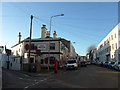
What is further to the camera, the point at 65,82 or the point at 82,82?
the point at 65,82

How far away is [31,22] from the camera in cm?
2783

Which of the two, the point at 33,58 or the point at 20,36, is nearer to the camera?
the point at 33,58

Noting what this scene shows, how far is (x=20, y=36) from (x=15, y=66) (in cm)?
1538

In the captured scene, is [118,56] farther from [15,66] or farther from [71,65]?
[15,66]

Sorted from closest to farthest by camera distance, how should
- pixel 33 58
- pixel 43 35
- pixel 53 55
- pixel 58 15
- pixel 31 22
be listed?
1. pixel 31 22
2. pixel 58 15
3. pixel 33 58
4. pixel 53 55
5. pixel 43 35

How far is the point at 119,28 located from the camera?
54.9 meters

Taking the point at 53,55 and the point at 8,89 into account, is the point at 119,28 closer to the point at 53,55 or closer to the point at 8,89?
the point at 53,55

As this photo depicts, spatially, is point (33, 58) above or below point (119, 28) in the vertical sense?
below

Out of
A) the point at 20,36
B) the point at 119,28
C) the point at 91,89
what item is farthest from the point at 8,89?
the point at 119,28

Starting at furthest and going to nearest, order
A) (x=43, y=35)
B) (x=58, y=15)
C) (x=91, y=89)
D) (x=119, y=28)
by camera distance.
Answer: (x=119, y=28) < (x=43, y=35) < (x=58, y=15) < (x=91, y=89)

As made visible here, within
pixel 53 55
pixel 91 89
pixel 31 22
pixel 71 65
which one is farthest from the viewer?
pixel 53 55

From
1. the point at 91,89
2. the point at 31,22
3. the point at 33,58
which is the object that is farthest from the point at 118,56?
the point at 91,89

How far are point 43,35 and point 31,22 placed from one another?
23811 mm

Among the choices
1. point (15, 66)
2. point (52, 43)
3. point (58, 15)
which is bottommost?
point (15, 66)
